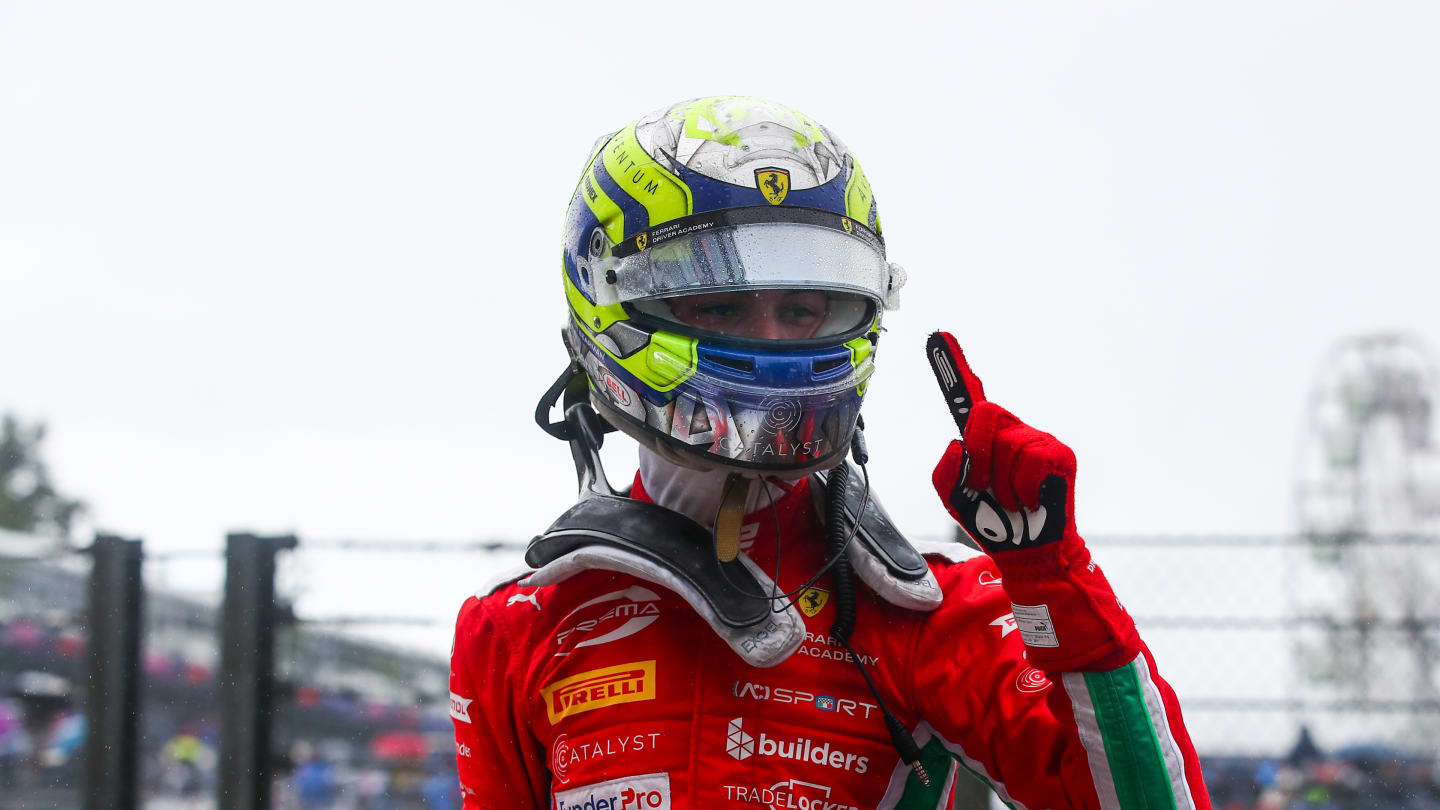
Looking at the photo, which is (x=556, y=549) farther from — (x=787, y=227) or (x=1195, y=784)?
(x=1195, y=784)

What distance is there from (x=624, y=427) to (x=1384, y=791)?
3.25m

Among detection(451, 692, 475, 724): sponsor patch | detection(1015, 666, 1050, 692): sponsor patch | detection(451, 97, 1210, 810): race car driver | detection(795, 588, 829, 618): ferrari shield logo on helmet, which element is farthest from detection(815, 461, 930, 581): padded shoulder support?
detection(451, 692, 475, 724): sponsor patch

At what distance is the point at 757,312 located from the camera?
6.16ft

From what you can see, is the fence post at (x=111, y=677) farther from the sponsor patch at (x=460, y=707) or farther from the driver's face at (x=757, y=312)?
the driver's face at (x=757, y=312)

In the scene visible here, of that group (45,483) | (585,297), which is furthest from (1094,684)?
(45,483)

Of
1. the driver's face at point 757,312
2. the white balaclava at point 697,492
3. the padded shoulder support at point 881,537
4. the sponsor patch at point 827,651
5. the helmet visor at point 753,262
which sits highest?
the helmet visor at point 753,262

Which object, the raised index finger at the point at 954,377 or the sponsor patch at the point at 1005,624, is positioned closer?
the raised index finger at the point at 954,377

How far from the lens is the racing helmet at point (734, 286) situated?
1809mm

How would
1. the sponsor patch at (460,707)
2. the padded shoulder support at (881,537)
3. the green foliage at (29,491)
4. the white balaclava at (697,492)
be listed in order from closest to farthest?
1. the padded shoulder support at (881,537)
2. the white balaclava at (697,492)
3. the sponsor patch at (460,707)
4. the green foliage at (29,491)

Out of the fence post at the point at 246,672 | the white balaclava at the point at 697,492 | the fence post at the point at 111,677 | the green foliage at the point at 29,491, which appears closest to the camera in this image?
the white balaclava at the point at 697,492

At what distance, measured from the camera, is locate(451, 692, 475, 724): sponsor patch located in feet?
Result: 6.81

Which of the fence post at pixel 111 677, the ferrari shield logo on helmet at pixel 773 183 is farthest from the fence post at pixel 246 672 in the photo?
the ferrari shield logo on helmet at pixel 773 183

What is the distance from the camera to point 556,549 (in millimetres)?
1900

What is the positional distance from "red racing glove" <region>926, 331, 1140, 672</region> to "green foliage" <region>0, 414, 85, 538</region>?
146ft
